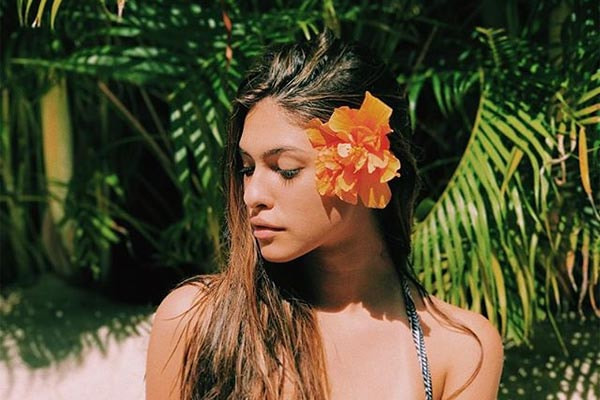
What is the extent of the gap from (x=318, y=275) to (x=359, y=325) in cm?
10

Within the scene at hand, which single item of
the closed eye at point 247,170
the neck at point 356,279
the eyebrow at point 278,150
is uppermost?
the eyebrow at point 278,150

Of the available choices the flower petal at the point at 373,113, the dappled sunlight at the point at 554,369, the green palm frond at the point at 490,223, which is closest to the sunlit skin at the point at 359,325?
the flower petal at the point at 373,113

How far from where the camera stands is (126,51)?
94.3 inches

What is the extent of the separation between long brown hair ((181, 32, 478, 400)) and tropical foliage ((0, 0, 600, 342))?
12.3 inches

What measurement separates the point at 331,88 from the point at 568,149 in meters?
0.92

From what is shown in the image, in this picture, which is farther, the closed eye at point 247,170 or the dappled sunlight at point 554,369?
the dappled sunlight at point 554,369

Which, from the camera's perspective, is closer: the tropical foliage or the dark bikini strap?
the dark bikini strap

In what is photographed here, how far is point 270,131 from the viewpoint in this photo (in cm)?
133

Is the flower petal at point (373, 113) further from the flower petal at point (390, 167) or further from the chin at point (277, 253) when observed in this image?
the chin at point (277, 253)

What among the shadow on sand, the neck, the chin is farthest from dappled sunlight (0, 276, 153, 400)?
the chin

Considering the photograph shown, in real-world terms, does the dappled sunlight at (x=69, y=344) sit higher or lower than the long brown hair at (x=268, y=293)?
lower

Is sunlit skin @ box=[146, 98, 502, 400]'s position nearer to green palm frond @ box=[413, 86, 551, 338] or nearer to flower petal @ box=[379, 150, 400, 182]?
flower petal @ box=[379, 150, 400, 182]

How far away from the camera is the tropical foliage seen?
6.64 feet

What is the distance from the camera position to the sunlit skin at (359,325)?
4.56 feet
